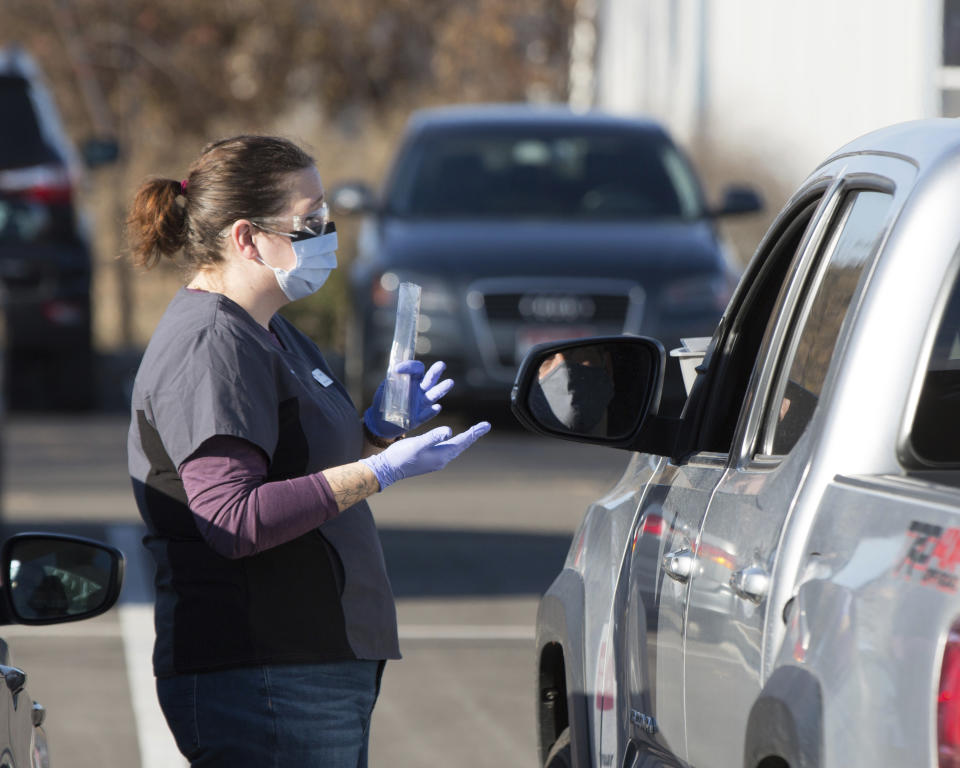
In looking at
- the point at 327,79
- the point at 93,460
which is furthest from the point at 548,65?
the point at 93,460

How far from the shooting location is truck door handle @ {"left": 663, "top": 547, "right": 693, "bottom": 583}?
3.21 m

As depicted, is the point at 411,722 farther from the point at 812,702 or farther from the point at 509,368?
the point at 509,368

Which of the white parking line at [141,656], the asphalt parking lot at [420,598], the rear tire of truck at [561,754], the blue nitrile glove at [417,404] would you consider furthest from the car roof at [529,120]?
the blue nitrile glove at [417,404]

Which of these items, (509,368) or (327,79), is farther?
(327,79)

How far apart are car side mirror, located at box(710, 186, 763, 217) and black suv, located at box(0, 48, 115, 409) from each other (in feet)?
13.5

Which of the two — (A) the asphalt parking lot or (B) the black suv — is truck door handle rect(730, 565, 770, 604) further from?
(B) the black suv

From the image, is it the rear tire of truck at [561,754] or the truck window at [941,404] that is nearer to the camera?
the truck window at [941,404]

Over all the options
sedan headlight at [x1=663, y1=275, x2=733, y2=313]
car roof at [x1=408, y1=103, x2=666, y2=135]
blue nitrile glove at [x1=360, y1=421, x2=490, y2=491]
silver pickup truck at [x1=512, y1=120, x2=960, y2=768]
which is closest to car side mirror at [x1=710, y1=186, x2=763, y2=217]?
sedan headlight at [x1=663, y1=275, x2=733, y2=313]

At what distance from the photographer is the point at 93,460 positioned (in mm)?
12734

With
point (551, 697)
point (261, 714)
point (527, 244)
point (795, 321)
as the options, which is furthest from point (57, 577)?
point (527, 244)

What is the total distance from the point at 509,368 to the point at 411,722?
5584 mm

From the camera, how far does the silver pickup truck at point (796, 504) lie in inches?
94.0

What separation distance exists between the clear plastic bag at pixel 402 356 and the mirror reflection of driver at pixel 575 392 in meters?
0.33

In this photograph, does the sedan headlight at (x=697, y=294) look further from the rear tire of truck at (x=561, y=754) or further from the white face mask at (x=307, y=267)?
the white face mask at (x=307, y=267)
